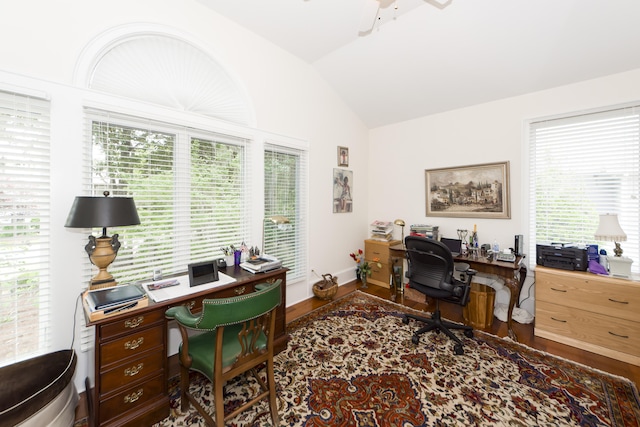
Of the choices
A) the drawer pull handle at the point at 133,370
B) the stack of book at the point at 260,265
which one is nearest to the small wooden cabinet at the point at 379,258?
the stack of book at the point at 260,265

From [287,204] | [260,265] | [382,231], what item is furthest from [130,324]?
[382,231]

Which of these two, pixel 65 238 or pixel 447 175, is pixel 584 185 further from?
pixel 65 238

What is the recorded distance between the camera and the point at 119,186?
203 centimetres

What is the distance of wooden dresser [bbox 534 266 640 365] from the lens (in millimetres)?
2223

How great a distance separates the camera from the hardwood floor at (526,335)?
84.0 inches

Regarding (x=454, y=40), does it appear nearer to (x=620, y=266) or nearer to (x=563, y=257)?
(x=563, y=257)

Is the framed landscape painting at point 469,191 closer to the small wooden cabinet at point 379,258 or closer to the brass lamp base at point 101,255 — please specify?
the small wooden cabinet at point 379,258

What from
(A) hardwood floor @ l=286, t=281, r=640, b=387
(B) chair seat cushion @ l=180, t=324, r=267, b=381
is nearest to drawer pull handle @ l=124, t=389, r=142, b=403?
(B) chair seat cushion @ l=180, t=324, r=267, b=381

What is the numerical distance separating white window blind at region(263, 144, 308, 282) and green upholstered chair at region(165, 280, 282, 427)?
4.88 feet

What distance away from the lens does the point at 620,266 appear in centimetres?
236

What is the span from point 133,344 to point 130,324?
0.13 meters

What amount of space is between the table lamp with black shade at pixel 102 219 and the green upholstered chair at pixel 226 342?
64 cm

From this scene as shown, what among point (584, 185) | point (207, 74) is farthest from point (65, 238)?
point (584, 185)

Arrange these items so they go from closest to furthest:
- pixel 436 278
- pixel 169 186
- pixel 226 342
→ 1. pixel 226 342
2. pixel 169 186
3. pixel 436 278
